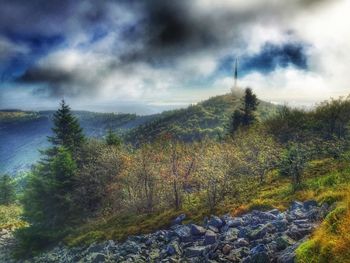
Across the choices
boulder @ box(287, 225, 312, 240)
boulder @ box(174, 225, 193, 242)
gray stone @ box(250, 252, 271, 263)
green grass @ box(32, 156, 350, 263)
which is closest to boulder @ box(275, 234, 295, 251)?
boulder @ box(287, 225, 312, 240)

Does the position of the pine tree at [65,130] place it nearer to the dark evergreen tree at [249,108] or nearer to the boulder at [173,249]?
the dark evergreen tree at [249,108]

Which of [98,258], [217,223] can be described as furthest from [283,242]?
[98,258]

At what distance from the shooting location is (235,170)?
35.0m

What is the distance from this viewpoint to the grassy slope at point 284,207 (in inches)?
460

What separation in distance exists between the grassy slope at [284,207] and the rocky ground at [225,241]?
120 centimetres

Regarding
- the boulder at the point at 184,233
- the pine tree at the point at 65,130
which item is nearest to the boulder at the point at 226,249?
the boulder at the point at 184,233

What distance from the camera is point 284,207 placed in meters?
23.0

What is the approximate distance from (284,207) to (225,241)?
6.33 meters

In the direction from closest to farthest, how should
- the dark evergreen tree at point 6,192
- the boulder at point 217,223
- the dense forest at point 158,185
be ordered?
the boulder at point 217,223 < the dense forest at point 158,185 < the dark evergreen tree at point 6,192

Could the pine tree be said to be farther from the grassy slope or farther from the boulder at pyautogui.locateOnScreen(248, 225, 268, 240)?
the boulder at pyautogui.locateOnScreen(248, 225, 268, 240)

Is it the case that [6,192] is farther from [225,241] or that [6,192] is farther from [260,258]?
[260,258]

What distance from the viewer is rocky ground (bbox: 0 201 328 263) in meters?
15.1

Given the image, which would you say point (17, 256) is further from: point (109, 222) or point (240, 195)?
point (240, 195)

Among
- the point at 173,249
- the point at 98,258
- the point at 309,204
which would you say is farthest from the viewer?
the point at 98,258
